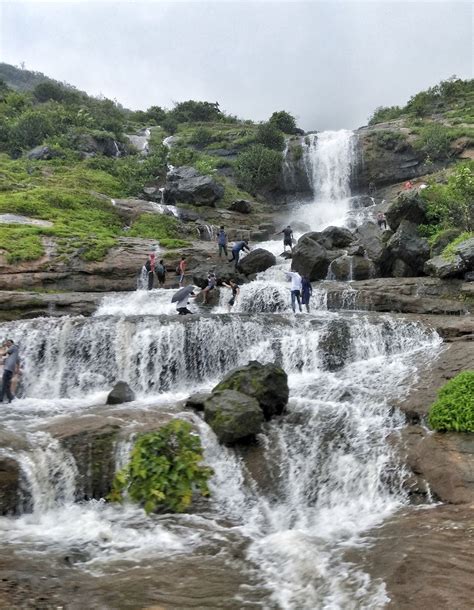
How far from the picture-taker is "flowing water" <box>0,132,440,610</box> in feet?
19.7

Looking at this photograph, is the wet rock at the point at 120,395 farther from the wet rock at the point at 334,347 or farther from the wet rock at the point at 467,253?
the wet rock at the point at 467,253

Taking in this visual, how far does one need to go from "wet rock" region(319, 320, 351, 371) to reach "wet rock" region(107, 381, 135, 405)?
6134mm

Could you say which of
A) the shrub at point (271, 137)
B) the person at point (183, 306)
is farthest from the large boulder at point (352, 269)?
the shrub at point (271, 137)

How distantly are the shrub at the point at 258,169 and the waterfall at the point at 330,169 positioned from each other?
2.99m

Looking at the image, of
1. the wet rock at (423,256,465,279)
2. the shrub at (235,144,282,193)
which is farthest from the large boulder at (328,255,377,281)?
the shrub at (235,144,282,193)

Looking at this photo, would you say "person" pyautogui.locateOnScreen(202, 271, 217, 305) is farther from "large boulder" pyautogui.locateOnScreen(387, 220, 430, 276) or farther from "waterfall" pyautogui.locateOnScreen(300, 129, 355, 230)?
"waterfall" pyautogui.locateOnScreen(300, 129, 355, 230)

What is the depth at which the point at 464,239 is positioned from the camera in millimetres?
20234

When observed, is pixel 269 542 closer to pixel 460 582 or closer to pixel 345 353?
pixel 460 582

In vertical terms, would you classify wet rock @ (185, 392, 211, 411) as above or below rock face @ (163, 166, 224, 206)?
below

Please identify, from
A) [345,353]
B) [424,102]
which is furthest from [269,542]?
[424,102]

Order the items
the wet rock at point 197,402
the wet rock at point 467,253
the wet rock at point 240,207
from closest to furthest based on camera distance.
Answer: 1. the wet rock at point 197,402
2. the wet rock at point 467,253
3. the wet rock at point 240,207

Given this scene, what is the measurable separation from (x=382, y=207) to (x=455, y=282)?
19.8m

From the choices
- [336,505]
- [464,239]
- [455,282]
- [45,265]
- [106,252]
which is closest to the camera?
[336,505]

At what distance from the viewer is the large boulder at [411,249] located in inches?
849
